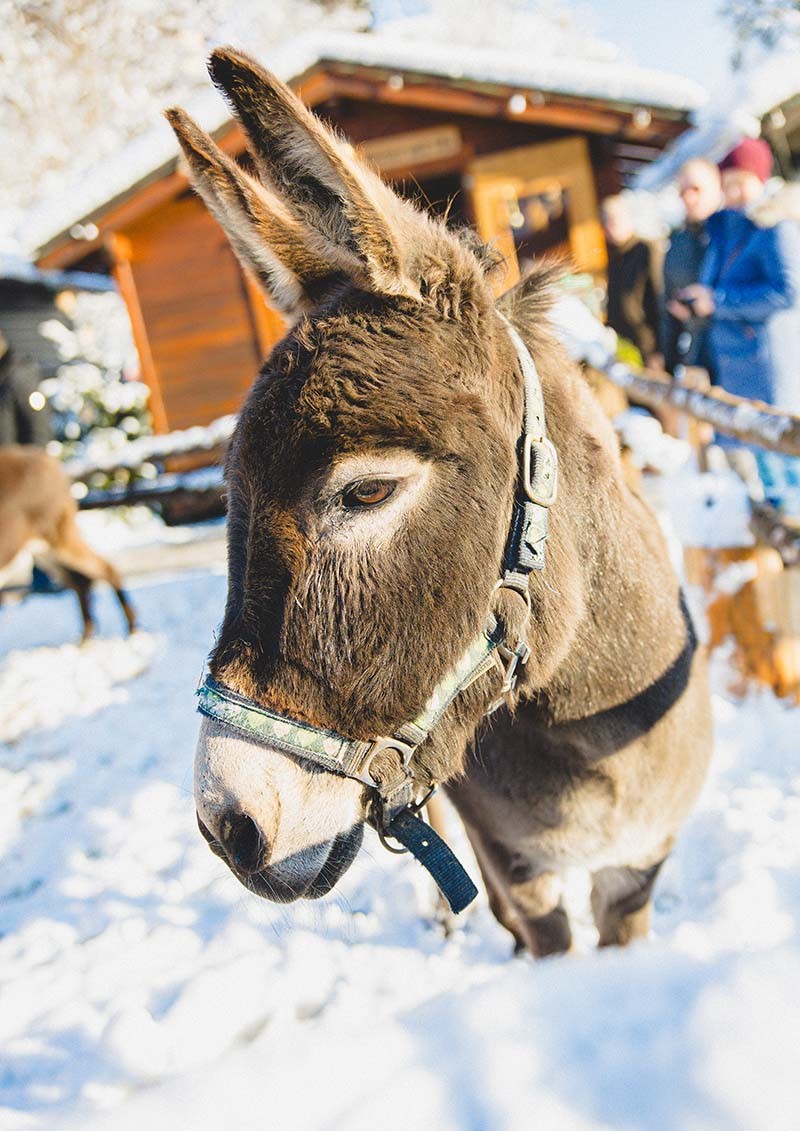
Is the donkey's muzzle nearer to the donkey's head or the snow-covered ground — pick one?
the donkey's head

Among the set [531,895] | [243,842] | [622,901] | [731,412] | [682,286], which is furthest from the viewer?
[682,286]

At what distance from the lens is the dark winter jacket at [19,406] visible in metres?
8.11

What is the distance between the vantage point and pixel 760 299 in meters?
3.79

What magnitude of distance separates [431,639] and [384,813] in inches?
14.0

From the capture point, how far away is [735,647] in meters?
4.06

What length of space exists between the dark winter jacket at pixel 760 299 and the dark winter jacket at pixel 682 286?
0.66 m

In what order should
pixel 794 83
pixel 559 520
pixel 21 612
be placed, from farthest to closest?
pixel 794 83
pixel 21 612
pixel 559 520

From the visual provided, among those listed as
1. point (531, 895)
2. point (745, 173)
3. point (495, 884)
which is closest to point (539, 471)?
point (531, 895)

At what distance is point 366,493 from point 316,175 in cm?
58

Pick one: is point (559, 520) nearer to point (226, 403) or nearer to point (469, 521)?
point (469, 521)

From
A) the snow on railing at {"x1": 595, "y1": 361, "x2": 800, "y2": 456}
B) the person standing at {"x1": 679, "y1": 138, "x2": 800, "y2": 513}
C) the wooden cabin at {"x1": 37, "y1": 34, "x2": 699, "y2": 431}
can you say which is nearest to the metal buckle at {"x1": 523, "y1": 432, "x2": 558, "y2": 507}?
the snow on railing at {"x1": 595, "y1": 361, "x2": 800, "y2": 456}

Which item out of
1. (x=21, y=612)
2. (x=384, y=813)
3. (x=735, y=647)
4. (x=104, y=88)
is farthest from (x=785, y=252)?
(x=104, y=88)

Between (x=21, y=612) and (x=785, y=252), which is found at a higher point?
(x=785, y=252)

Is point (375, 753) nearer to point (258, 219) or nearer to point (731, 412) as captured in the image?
point (258, 219)
